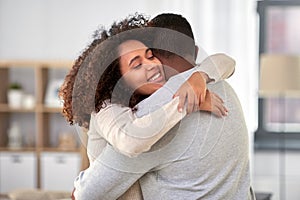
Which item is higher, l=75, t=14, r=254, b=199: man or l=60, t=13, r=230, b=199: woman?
l=60, t=13, r=230, b=199: woman

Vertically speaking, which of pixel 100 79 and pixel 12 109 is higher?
pixel 100 79

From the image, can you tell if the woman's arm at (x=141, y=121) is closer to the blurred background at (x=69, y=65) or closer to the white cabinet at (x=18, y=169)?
the blurred background at (x=69, y=65)

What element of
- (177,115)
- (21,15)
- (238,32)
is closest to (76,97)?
(177,115)

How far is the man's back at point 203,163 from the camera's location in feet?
4.62

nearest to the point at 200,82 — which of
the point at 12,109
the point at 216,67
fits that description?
the point at 216,67

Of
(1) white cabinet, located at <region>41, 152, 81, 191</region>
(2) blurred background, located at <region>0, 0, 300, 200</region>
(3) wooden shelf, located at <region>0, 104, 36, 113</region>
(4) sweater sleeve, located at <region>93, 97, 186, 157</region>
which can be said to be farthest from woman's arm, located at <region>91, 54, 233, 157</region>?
(3) wooden shelf, located at <region>0, 104, 36, 113</region>

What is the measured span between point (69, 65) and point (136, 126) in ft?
15.2

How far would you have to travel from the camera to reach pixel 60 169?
5.92m

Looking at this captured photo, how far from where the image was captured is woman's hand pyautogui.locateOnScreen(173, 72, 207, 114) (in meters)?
1.37

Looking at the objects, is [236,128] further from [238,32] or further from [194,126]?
[238,32]

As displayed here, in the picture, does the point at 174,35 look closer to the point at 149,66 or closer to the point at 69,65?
Result: the point at 149,66

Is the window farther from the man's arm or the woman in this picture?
the woman

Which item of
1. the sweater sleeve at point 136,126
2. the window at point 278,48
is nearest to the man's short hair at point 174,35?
the sweater sleeve at point 136,126

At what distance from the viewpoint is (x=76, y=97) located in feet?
4.66
